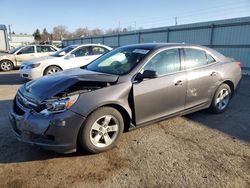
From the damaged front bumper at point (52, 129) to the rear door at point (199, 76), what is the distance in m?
2.27

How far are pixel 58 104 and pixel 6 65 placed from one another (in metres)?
12.0

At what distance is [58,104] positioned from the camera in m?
3.06

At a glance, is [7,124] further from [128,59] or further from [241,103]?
[241,103]

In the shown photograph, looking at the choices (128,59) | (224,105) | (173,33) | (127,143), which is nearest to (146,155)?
(127,143)

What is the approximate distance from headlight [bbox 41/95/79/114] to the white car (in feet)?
20.1

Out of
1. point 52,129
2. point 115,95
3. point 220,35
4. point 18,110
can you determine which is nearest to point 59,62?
point 18,110

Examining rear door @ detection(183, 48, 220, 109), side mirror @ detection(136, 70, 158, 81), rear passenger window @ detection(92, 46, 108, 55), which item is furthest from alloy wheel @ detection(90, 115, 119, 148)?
rear passenger window @ detection(92, 46, 108, 55)

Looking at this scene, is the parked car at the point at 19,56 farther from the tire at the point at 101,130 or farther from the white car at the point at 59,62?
the tire at the point at 101,130

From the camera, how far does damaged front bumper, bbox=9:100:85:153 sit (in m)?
3.00

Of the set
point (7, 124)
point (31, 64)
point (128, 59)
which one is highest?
point (128, 59)

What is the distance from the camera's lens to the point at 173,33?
52.0 feet

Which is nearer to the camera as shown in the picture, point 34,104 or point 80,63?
point 34,104

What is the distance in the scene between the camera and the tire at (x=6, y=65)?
1319cm

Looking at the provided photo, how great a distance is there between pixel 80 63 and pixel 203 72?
5.89m
